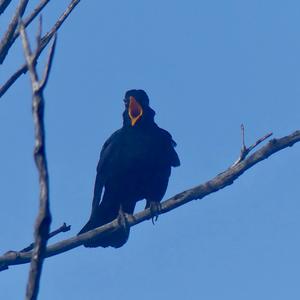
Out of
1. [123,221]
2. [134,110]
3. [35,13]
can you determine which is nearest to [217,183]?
[123,221]

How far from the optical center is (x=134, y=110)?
24.9 feet

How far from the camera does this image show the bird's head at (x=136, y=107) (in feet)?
24.8

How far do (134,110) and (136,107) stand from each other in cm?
4

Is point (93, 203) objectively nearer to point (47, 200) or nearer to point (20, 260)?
point (20, 260)

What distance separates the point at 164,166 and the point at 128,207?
1.72 ft

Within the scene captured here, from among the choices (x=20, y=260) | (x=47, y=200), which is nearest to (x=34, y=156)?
(x=47, y=200)

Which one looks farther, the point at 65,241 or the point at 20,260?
the point at 65,241

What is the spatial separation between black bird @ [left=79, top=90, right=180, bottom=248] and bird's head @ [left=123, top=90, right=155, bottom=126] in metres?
0.06

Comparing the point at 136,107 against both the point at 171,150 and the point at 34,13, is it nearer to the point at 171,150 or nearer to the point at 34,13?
the point at 171,150

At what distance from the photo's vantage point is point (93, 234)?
183 inches

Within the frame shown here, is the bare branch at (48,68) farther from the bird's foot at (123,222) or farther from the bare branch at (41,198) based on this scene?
the bird's foot at (123,222)

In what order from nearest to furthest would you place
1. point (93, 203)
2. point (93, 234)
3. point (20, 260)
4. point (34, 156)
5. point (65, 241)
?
point (34, 156), point (20, 260), point (65, 241), point (93, 234), point (93, 203)

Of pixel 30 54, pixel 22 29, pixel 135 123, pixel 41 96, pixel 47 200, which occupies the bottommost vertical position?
pixel 47 200

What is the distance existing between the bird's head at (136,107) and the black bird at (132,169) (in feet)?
0.21
